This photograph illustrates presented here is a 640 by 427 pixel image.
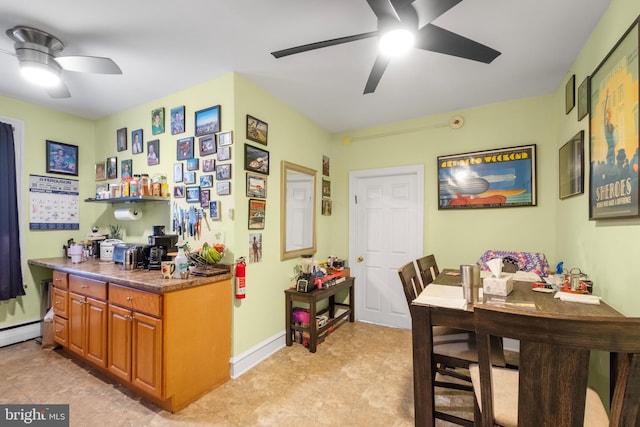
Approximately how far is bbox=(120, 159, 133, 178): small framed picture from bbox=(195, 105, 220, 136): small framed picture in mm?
1126

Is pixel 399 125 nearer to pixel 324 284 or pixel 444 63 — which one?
pixel 444 63

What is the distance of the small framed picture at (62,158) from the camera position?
10.3 ft

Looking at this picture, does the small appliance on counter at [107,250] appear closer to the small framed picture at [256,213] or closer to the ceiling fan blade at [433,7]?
the small framed picture at [256,213]

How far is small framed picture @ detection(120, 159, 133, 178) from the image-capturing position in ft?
10.1

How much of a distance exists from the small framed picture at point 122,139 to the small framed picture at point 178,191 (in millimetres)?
1014

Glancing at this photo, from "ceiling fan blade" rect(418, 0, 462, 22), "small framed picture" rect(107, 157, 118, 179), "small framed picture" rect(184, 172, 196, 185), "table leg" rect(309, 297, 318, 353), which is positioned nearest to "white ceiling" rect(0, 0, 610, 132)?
"ceiling fan blade" rect(418, 0, 462, 22)

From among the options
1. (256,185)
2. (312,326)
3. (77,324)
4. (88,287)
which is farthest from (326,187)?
(77,324)

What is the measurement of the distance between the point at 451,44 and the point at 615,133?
3.14ft

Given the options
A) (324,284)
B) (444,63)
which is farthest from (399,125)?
(324,284)

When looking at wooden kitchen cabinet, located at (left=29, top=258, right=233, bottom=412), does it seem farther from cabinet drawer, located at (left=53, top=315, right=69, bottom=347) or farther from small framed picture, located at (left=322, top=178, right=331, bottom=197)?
small framed picture, located at (left=322, top=178, right=331, bottom=197)

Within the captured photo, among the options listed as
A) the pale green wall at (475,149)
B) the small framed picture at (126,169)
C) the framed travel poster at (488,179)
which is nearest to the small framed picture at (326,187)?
the pale green wall at (475,149)

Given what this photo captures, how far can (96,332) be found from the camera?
2.26m

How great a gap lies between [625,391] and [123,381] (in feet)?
9.18

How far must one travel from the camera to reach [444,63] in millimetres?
2217
